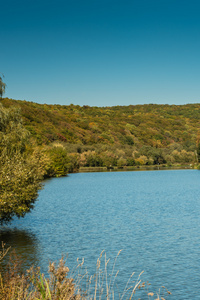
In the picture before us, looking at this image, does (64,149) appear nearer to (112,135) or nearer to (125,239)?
(125,239)

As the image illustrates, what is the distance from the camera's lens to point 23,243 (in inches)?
737

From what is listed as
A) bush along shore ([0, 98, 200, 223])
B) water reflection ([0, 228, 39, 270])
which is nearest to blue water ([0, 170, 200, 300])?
water reflection ([0, 228, 39, 270])

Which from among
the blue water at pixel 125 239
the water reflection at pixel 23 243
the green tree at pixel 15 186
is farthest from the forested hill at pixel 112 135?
the water reflection at pixel 23 243

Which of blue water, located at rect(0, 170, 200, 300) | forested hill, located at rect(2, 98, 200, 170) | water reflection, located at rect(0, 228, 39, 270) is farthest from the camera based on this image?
forested hill, located at rect(2, 98, 200, 170)

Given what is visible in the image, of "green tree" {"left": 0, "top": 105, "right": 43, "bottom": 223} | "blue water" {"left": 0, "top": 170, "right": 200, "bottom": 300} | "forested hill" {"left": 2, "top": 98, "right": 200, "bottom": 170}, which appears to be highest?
"forested hill" {"left": 2, "top": 98, "right": 200, "bottom": 170}

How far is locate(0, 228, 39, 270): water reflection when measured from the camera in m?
15.6

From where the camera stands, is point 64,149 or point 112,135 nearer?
point 64,149

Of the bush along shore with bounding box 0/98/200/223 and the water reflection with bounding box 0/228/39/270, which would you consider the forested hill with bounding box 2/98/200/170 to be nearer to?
the bush along shore with bounding box 0/98/200/223

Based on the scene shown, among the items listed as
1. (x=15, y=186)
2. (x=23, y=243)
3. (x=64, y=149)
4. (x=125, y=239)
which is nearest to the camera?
(x=23, y=243)

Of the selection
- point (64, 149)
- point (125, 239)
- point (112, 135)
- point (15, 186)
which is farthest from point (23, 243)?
point (112, 135)

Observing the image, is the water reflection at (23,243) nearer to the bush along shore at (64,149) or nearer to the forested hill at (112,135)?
the bush along shore at (64,149)

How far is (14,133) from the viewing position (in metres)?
31.6

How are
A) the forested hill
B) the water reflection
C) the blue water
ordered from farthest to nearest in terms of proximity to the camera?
the forested hill < the water reflection < the blue water

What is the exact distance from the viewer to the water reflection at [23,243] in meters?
15.6
